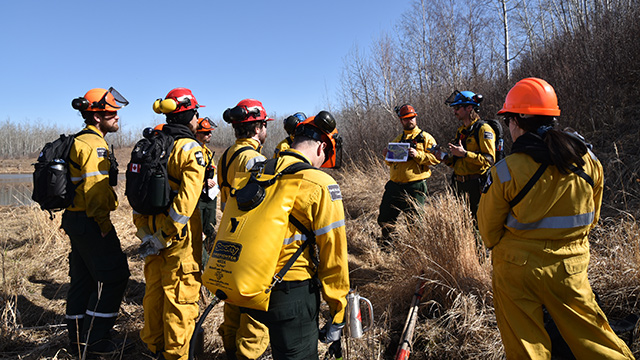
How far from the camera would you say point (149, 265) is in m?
3.02

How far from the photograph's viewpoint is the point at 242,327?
9.33 ft

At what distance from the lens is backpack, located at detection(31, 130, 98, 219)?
3092mm

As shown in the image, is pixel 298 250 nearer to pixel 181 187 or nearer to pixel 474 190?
pixel 181 187

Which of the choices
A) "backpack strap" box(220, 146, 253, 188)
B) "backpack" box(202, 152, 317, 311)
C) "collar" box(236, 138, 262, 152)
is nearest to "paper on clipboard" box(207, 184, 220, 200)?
"backpack strap" box(220, 146, 253, 188)

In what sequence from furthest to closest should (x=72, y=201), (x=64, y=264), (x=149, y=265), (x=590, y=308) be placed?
1. (x=64, y=264)
2. (x=72, y=201)
3. (x=149, y=265)
4. (x=590, y=308)

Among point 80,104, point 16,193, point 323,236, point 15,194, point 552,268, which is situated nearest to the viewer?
point 323,236

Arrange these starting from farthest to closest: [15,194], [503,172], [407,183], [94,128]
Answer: [15,194]
[407,183]
[94,128]
[503,172]

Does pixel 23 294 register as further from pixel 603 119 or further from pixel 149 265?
pixel 603 119

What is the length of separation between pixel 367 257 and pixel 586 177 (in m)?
3.87

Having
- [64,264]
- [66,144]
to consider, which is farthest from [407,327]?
[64,264]

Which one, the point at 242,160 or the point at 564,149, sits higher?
the point at 242,160

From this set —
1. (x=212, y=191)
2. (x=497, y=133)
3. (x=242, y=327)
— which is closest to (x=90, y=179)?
(x=212, y=191)

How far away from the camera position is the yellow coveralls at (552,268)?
76.5 inches

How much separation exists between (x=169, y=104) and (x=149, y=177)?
71cm
